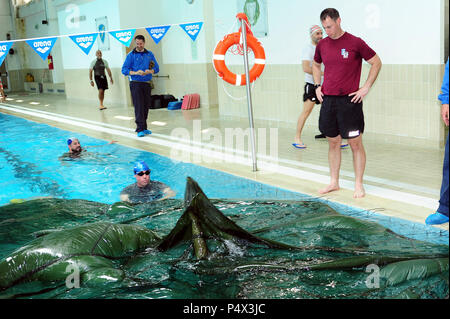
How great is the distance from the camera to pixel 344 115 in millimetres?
5160

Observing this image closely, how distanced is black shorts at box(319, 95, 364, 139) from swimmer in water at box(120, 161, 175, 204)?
209cm

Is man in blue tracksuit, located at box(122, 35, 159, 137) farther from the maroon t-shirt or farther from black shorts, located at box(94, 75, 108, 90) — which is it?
black shorts, located at box(94, 75, 108, 90)

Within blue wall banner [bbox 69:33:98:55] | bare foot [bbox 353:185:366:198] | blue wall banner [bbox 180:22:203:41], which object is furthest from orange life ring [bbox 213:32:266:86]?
blue wall banner [bbox 69:33:98:55]

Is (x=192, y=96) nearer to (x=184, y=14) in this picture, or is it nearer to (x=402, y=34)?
(x=184, y=14)

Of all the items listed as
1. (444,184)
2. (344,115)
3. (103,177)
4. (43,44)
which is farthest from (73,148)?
(444,184)

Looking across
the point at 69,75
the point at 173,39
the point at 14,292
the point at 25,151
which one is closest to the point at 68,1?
the point at 69,75

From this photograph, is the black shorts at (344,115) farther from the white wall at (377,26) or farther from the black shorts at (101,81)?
the black shorts at (101,81)

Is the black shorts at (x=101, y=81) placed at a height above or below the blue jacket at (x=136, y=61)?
below

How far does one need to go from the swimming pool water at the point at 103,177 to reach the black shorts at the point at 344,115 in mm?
786

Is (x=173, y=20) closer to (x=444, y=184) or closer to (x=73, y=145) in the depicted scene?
(x=73, y=145)

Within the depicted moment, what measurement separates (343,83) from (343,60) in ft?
0.77

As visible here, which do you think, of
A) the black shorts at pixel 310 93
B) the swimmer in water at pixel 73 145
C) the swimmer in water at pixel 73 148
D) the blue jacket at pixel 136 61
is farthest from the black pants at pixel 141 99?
the black shorts at pixel 310 93

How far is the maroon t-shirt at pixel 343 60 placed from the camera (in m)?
5.01

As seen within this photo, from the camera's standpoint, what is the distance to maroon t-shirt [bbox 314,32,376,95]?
16.4 ft
